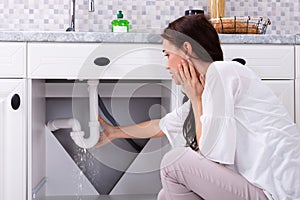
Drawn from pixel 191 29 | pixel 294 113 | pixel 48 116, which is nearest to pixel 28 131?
pixel 48 116

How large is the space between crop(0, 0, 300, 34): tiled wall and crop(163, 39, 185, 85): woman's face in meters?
0.62

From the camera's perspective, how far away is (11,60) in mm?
1686

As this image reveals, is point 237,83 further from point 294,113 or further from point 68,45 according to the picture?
point 68,45

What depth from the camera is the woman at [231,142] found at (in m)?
1.38

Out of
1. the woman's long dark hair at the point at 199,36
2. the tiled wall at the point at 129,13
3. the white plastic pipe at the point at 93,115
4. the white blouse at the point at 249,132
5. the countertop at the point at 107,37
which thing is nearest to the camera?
the white blouse at the point at 249,132

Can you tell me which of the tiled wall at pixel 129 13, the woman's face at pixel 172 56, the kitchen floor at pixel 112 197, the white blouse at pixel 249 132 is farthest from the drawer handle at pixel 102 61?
the kitchen floor at pixel 112 197

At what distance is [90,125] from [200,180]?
0.60 meters

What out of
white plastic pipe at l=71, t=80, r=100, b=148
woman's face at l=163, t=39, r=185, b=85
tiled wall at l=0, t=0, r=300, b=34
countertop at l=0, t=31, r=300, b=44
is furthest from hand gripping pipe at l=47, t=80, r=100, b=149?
tiled wall at l=0, t=0, r=300, b=34

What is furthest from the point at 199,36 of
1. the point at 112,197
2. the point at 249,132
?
the point at 112,197

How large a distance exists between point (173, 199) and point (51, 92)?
0.87 meters

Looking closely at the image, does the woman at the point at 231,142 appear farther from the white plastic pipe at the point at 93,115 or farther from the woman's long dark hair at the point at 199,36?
the white plastic pipe at the point at 93,115

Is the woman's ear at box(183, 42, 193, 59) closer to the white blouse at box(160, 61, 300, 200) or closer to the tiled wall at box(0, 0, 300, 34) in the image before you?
the white blouse at box(160, 61, 300, 200)

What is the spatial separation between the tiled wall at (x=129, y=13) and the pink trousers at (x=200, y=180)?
0.91 metres

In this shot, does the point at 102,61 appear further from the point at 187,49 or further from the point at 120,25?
the point at 120,25
